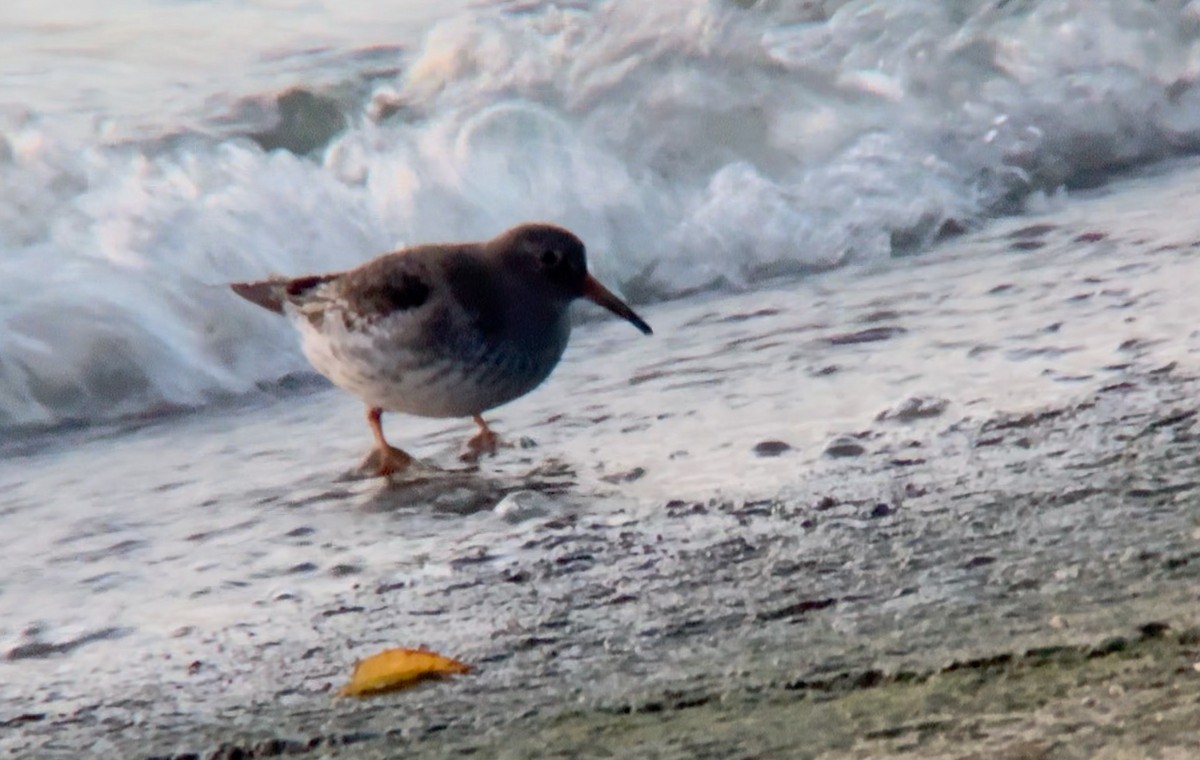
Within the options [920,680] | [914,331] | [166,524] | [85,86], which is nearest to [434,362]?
[166,524]

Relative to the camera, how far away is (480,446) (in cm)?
440

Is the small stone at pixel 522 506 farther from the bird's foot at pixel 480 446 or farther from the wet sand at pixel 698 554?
the bird's foot at pixel 480 446

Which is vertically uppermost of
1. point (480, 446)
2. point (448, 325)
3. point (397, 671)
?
point (448, 325)

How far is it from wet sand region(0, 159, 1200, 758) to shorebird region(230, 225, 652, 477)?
Answer: 5.5 inches

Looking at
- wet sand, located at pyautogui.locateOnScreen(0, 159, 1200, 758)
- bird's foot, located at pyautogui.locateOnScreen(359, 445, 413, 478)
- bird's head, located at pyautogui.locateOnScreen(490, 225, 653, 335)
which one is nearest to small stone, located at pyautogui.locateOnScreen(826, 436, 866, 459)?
wet sand, located at pyautogui.locateOnScreen(0, 159, 1200, 758)

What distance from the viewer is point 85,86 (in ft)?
23.6

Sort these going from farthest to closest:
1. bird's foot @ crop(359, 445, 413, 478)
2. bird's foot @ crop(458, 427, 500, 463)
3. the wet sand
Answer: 1. bird's foot @ crop(458, 427, 500, 463)
2. bird's foot @ crop(359, 445, 413, 478)
3. the wet sand

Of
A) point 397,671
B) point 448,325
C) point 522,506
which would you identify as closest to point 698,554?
point 522,506

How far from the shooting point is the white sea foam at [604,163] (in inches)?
223

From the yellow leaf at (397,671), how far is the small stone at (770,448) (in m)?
1.28

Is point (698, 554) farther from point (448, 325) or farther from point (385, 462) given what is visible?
point (448, 325)

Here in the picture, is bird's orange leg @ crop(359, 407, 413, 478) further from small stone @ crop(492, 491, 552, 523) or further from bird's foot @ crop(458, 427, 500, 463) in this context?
small stone @ crop(492, 491, 552, 523)

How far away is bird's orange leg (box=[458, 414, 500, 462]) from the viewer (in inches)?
171

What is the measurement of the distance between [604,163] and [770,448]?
3200mm
